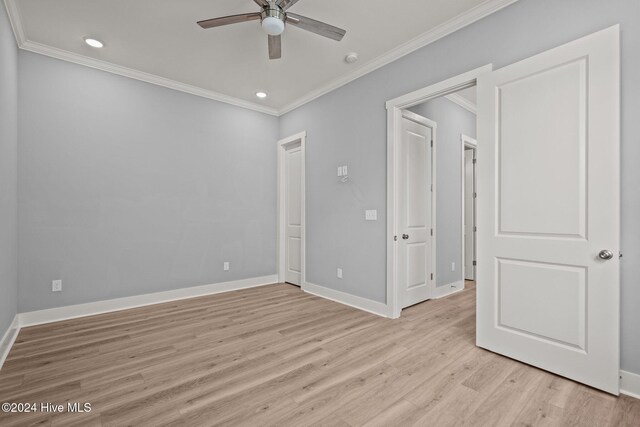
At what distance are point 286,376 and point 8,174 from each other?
3014 mm

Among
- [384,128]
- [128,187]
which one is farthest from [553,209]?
[128,187]

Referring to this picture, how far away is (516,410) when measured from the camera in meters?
1.75

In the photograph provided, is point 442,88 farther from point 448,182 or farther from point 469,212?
point 469,212

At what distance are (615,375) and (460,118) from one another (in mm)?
3758

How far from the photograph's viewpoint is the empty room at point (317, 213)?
1880 millimetres

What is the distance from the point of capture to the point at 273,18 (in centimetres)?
228

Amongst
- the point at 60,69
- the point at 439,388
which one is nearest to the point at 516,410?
the point at 439,388

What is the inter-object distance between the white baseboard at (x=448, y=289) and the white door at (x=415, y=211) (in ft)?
0.71

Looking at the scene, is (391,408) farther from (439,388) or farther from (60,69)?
(60,69)

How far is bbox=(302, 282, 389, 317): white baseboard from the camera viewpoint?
11.2ft

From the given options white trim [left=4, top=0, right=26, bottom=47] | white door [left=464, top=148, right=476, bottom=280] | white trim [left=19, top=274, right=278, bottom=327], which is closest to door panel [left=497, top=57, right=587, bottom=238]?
white door [left=464, top=148, right=476, bottom=280]

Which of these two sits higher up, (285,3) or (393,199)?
(285,3)

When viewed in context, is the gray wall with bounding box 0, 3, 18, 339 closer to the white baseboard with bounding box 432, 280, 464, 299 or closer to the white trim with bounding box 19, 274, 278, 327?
the white trim with bounding box 19, 274, 278, 327

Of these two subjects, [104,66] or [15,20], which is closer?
[15,20]
